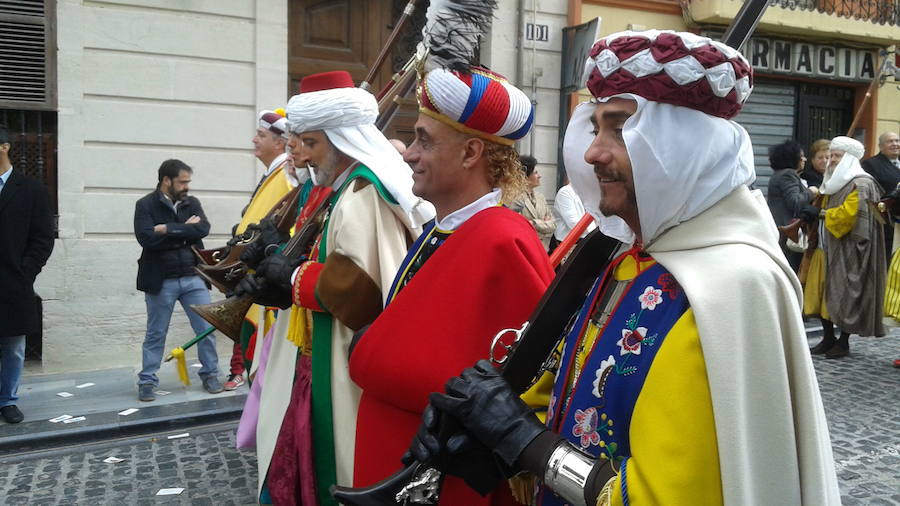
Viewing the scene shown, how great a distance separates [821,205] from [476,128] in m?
6.79

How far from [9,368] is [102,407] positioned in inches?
29.3

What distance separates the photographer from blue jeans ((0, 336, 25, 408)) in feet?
19.0

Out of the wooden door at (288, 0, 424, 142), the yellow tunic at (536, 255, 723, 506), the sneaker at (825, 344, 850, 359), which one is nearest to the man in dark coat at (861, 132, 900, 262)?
the sneaker at (825, 344, 850, 359)

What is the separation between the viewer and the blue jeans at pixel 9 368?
5785 millimetres

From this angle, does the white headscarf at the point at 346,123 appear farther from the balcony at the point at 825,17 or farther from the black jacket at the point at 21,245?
the balcony at the point at 825,17

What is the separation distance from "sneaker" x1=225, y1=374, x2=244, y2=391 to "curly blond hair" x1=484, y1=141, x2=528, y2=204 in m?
4.73

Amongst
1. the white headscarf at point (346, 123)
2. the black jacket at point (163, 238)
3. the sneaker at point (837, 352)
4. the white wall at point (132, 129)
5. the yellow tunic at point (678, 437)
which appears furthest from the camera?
the sneaker at point (837, 352)

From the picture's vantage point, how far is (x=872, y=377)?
23.5 ft

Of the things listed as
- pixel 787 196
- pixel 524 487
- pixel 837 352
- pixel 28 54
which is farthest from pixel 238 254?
pixel 787 196

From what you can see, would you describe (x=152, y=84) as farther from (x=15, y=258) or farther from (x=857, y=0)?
(x=857, y=0)

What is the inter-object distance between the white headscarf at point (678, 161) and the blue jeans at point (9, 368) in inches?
220

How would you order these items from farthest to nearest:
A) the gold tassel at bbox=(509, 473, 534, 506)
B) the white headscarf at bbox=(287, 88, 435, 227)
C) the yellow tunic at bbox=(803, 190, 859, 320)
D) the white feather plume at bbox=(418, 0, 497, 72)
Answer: the yellow tunic at bbox=(803, 190, 859, 320), the white headscarf at bbox=(287, 88, 435, 227), the white feather plume at bbox=(418, 0, 497, 72), the gold tassel at bbox=(509, 473, 534, 506)

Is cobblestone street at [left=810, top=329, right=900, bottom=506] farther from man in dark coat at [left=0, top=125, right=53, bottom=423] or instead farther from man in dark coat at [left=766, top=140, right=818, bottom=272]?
man in dark coat at [left=0, top=125, right=53, bottom=423]

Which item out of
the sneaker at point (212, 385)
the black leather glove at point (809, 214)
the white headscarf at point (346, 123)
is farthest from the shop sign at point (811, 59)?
the white headscarf at point (346, 123)
